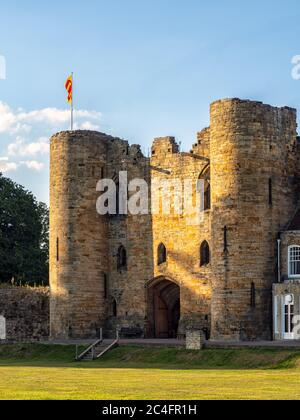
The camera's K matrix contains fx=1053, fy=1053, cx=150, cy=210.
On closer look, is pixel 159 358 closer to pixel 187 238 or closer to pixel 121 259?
pixel 187 238

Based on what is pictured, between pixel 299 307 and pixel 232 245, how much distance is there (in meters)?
3.84

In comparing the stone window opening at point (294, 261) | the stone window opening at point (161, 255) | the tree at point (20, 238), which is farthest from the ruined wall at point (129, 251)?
the tree at point (20, 238)

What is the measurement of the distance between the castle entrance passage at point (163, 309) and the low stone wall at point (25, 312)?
7.92m

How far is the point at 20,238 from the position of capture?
6944cm

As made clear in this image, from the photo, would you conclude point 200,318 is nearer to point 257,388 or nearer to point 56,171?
point 56,171

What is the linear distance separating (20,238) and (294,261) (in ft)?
94.5

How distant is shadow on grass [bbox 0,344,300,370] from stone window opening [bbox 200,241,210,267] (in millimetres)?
6017

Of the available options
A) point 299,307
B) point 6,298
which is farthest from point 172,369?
point 6,298

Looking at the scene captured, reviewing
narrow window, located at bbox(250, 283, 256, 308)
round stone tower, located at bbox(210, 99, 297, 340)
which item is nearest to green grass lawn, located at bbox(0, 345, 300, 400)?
round stone tower, located at bbox(210, 99, 297, 340)

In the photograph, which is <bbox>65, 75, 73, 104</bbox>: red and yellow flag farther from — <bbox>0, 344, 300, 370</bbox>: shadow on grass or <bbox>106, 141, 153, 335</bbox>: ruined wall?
<bbox>0, 344, 300, 370</bbox>: shadow on grass

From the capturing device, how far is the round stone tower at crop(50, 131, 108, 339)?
50.5 metres

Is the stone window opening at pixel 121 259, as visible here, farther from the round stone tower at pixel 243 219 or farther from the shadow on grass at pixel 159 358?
the round stone tower at pixel 243 219

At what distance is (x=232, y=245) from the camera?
44375 millimetres

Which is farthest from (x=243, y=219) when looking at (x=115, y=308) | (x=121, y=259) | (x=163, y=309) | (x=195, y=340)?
(x=115, y=308)
